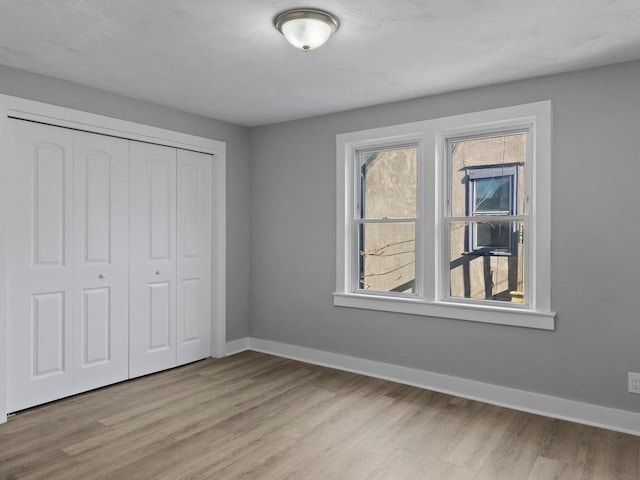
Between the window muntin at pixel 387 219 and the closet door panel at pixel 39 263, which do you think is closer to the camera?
the closet door panel at pixel 39 263

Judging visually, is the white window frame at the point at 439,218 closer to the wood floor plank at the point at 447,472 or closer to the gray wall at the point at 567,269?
the gray wall at the point at 567,269

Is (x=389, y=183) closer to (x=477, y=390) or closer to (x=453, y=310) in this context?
(x=453, y=310)

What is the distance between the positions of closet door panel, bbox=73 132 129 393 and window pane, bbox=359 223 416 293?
218 cm

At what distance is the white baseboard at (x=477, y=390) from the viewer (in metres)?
2.98

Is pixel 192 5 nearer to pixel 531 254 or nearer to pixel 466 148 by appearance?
pixel 466 148

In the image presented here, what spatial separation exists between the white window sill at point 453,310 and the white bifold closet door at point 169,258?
1.45 meters

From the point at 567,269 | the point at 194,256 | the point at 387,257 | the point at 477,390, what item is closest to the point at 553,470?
the point at 477,390

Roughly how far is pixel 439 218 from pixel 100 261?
287 cm

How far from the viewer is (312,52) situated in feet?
9.34

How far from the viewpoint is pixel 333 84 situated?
3.46 metres

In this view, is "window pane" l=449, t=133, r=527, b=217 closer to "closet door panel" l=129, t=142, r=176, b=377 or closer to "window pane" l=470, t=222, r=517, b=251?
"window pane" l=470, t=222, r=517, b=251

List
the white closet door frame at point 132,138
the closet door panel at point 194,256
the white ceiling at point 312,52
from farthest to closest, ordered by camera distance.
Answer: the closet door panel at point 194,256 → the white closet door frame at point 132,138 → the white ceiling at point 312,52

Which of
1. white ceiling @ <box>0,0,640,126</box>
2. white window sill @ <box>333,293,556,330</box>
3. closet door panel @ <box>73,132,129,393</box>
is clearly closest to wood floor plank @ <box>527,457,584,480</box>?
white window sill @ <box>333,293,556,330</box>

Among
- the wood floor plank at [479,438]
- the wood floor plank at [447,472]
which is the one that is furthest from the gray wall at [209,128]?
the wood floor plank at [447,472]
